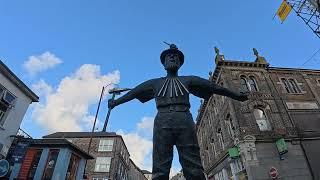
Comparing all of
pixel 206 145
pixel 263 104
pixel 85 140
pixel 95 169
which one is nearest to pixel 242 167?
pixel 263 104

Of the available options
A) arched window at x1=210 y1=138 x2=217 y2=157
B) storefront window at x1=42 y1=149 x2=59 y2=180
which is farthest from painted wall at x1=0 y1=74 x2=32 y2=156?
arched window at x1=210 y1=138 x2=217 y2=157

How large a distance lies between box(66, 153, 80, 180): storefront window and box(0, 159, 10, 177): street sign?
8797mm

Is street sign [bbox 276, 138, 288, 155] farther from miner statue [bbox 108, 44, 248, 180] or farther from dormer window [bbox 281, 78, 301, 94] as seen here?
miner statue [bbox 108, 44, 248, 180]

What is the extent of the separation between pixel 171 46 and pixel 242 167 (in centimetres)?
1646

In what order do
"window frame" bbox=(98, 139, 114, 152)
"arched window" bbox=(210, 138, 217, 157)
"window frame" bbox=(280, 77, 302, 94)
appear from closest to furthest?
"window frame" bbox=(280, 77, 302, 94), "arched window" bbox=(210, 138, 217, 157), "window frame" bbox=(98, 139, 114, 152)

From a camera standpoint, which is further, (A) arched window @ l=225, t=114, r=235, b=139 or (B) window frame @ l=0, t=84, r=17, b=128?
(A) arched window @ l=225, t=114, r=235, b=139

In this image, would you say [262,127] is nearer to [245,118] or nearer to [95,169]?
[245,118]

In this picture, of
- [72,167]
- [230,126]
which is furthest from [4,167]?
[230,126]

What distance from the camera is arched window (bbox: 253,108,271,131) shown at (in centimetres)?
1883

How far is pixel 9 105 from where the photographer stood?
13812 mm

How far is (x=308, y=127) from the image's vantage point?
1958cm

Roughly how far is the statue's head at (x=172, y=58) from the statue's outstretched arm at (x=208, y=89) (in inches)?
14.5

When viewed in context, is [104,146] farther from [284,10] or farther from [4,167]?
[284,10]

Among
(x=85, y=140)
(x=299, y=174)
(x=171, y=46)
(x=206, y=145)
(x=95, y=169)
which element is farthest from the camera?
(x=85, y=140)
